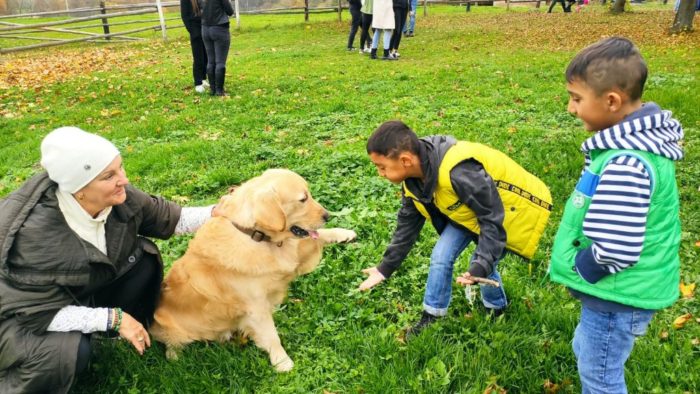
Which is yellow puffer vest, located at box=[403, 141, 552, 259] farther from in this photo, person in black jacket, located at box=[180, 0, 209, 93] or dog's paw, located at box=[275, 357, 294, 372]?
person in black jacket, located at box=[180, 0, 209, 93]

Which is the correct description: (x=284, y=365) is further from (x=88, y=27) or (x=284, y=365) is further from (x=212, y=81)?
(x=88, y=27)

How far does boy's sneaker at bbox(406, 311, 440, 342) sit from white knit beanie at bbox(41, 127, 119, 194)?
2.10 meters

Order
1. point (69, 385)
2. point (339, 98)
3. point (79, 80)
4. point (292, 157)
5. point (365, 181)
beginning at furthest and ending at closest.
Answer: point (79, 80) < point (339, 98) < point (292, 157) < point (365, 181) < point (69, 385)

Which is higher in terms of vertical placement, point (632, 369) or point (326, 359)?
point (632, 369)

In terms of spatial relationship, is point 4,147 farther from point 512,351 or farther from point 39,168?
point 512,351

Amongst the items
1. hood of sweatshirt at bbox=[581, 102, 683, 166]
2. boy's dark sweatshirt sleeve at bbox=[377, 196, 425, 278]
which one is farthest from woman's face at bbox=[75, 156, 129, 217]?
hood of sweatshirt at bbox=[581, 102, 683, 166]

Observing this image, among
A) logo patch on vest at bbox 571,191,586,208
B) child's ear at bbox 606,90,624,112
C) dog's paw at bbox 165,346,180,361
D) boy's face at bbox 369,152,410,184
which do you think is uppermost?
child's ear at bbox 606,90,624,112

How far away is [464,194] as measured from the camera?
2.54 meters

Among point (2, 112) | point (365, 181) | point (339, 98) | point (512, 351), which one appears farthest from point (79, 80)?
point (512, 351)

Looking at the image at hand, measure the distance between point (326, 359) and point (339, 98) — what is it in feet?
21.8

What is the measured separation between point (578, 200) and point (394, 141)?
965 mm

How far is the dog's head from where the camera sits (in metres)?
3.02

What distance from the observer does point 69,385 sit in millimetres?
2654

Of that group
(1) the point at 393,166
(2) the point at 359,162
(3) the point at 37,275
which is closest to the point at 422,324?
(1) the point at 393,166
